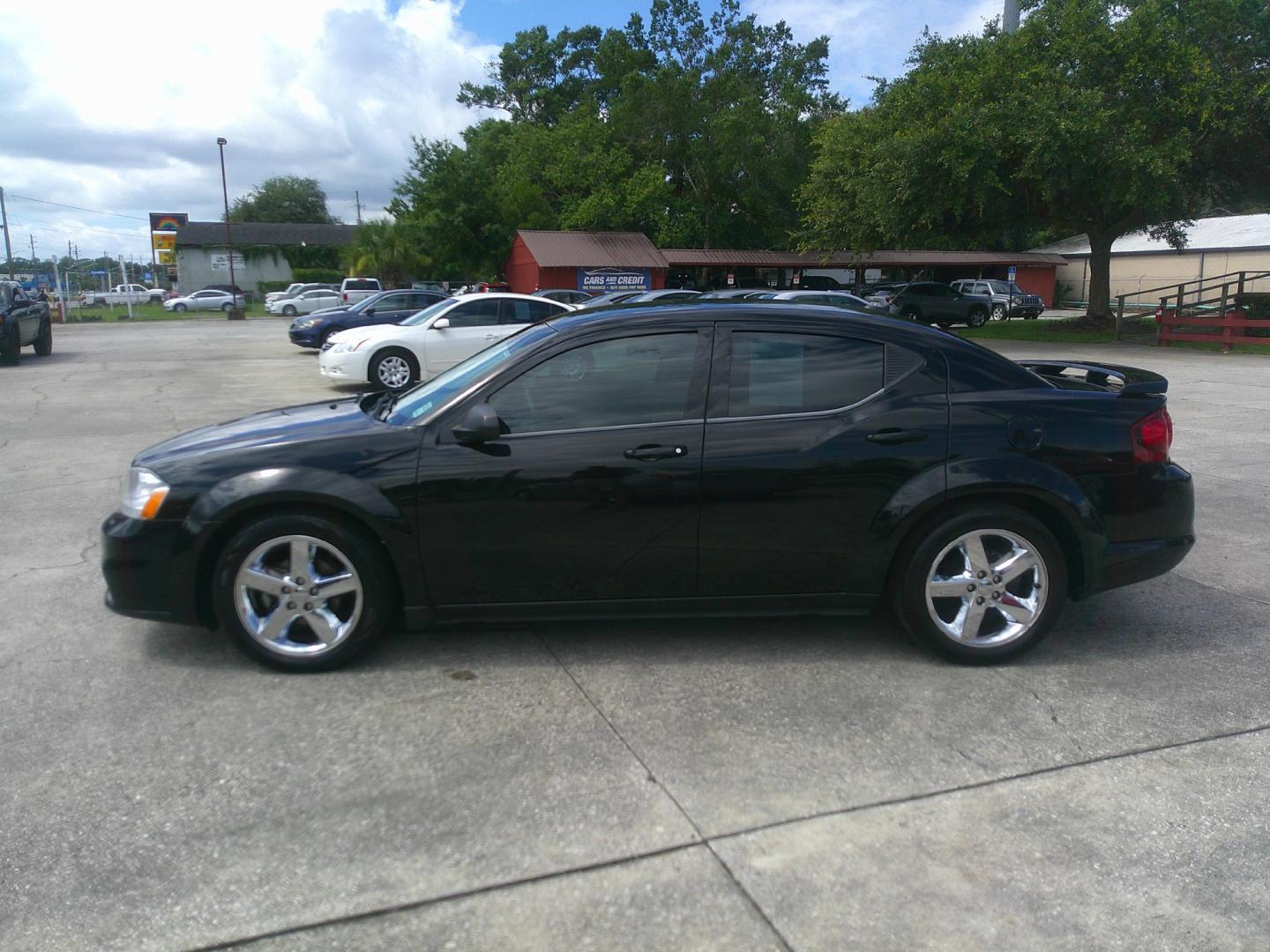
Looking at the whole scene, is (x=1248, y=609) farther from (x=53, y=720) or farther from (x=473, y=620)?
(x=53, y=720)

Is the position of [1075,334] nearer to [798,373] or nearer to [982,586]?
[982,586]

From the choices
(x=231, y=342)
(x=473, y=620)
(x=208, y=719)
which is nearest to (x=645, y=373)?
(x=473, y=620)

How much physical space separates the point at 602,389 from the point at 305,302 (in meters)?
46.3

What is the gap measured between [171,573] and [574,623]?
6.11ft

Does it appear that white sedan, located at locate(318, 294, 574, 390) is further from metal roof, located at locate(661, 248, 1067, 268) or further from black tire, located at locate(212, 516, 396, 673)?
metal roof, located at locate(661, 248, 1067, 268)

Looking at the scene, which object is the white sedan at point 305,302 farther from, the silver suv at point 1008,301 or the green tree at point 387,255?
the silver suv at point 1008,301

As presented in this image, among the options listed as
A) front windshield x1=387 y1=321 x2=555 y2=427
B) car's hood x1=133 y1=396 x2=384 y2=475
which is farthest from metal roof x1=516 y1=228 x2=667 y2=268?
car's hood x1=133 y1=396 x2=384 y2=475

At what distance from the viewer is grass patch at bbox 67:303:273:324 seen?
45188 millimetres

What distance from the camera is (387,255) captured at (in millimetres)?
51344

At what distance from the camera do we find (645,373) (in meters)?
4.42

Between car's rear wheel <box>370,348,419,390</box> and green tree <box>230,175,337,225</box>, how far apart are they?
94948 mm

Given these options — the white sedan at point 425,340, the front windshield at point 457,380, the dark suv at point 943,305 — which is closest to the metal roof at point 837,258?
the dark suv at point 943,305

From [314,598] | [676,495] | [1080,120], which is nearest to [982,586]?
[676,495]

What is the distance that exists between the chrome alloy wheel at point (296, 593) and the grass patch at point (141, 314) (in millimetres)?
44119
